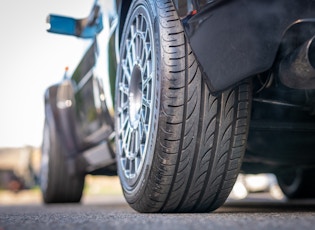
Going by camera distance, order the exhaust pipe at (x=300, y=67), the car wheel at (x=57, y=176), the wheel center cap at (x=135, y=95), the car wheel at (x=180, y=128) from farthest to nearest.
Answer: the car wheel at (x=57, y=176)
the wheel center cap at (x=135, y=95)
the car wheel at (x=180, y=128)
the exhaust pipe at (x=300, y=67)

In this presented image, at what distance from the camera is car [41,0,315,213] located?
79.7 inches

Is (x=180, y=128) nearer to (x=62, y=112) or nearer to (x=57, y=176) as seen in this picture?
(x=62, y=112)

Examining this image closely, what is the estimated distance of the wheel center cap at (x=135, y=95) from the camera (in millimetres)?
2599

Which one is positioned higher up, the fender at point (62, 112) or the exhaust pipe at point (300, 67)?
the exhaust pipe at point (300, 67)

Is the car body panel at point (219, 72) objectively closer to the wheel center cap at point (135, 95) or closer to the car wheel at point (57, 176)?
the car wheel at point (57, 176)

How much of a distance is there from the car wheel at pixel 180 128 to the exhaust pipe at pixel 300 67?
0.22 m

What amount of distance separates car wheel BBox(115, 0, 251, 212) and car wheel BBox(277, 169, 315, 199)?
2210mm

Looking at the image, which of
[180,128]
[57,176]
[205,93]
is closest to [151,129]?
[180,128]

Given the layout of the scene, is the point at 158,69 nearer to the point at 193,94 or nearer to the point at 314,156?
the point at 193,94

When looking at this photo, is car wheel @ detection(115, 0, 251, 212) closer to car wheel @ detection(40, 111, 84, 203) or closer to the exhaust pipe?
the exhaust pipe

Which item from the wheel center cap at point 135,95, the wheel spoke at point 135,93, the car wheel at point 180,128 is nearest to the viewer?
the car wheel at point 180,128

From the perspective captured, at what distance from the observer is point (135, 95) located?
2.65 meters

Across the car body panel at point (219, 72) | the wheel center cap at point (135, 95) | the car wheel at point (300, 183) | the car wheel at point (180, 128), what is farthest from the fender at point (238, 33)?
the car wheel at point (300, 183)

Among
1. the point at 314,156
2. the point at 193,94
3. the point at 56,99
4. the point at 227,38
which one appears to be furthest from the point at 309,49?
the point at 56,99
